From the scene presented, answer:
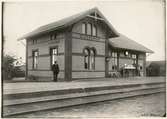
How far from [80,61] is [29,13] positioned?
3.18 feet

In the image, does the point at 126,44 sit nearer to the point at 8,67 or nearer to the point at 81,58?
the point at 81,58

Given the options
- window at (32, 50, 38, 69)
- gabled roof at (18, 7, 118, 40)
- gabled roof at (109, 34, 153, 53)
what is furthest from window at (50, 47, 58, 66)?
gabled roof at (109, 34, 153, 53)

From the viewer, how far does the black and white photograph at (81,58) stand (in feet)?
9.61

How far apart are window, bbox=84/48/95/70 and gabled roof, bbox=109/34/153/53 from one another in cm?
32

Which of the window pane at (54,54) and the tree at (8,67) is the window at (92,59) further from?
the tree at (8,67)

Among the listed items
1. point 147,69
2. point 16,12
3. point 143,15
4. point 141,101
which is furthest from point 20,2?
point 141,101

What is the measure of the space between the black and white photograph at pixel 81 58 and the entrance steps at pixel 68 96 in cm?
1

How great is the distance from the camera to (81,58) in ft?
11.2

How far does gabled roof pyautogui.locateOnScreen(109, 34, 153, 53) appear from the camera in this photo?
3144 mm

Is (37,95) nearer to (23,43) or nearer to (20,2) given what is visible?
(23,43)

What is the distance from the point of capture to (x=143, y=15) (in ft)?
9.91

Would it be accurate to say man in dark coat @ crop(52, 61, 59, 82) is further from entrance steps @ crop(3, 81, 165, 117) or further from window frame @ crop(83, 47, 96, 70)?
window frame @ crop(83, 47, 96, 70)

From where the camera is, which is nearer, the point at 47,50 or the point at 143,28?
the point at 143,28

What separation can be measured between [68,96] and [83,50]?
2.30 ft
